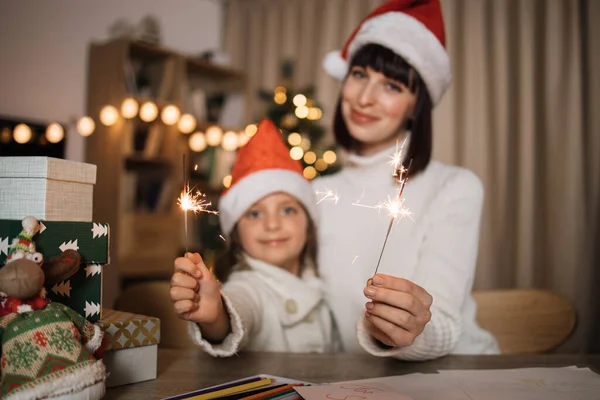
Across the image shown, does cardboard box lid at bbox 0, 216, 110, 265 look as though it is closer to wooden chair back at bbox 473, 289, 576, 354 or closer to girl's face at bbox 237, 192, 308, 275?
girl's face at bbox 237, 192, 308, 275

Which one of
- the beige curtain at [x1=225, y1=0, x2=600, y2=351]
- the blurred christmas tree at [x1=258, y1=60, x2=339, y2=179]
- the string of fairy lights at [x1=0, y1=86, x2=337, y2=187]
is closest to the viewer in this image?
the string of fairy lights at [x1=0, y1=86, x2=337, y2=187]

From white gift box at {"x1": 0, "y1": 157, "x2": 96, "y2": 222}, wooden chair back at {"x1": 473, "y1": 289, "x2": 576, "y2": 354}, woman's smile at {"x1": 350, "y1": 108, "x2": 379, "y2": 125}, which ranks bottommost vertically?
wooden chair back at {"x1": 473, "y1": 289, "x2": 576, "y2": 354}

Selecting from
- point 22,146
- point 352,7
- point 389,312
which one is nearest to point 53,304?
point 389,312

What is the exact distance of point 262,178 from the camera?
1.15 meters

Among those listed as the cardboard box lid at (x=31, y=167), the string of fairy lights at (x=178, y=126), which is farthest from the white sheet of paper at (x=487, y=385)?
the string of fairy lights at (x=178, y=126)

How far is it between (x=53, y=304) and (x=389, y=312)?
422 millimetres

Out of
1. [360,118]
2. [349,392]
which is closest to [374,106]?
[360,118]

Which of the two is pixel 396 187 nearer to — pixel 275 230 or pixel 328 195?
pixel 328 195

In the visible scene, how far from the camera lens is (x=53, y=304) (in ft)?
1.78

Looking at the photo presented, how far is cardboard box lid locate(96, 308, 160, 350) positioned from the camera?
696 mm

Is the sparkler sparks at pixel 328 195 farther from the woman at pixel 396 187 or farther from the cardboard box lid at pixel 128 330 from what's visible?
the cardboard box lid at pixel 128 330

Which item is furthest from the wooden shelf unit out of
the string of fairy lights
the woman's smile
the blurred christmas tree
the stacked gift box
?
the stacked gift box

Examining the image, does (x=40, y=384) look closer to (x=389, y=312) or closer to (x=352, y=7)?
(x=389, y=312)

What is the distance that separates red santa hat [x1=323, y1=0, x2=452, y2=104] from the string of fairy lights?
3.90 ft
